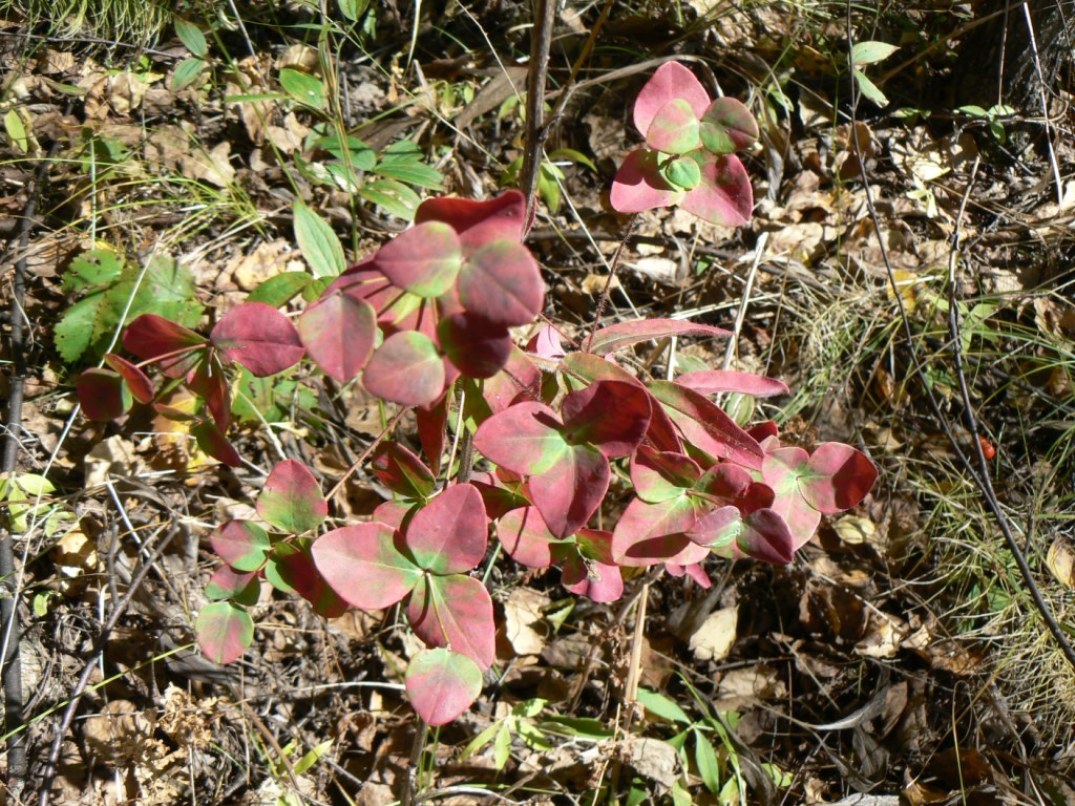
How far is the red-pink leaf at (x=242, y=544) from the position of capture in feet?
2.72

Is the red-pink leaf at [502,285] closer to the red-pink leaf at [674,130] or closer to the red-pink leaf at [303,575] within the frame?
the red-pink leaf at [674,130]

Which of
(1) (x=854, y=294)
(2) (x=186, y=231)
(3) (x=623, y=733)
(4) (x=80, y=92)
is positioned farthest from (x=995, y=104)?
(4) (x=80, y=92)

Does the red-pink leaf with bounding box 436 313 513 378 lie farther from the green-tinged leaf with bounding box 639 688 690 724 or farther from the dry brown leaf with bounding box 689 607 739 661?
the dry brown leaf with bounding box 689 607 739 661

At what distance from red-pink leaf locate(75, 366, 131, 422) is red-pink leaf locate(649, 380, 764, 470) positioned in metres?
0.49

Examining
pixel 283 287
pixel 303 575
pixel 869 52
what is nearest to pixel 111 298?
pixel 283 287

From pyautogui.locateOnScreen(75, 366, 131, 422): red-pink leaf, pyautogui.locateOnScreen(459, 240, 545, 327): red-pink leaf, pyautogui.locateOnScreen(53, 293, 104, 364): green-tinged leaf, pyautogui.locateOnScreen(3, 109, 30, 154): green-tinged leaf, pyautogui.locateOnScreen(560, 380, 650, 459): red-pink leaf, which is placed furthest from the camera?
pyautogui.locateOnScreen(3, 109, 30, 154): green-tinged leaf

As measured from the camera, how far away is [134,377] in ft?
2.38

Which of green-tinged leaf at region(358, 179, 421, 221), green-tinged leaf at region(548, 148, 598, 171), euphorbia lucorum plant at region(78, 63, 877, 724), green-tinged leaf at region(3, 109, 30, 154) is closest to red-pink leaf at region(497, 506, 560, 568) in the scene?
euphorbia lucorum plant at region(78, 63, 877, 724)

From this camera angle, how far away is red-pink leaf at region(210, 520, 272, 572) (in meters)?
0.83

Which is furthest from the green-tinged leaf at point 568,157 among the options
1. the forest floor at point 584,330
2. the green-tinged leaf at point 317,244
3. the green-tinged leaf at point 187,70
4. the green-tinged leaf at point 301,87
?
the green-tinged leaf at point 187,70

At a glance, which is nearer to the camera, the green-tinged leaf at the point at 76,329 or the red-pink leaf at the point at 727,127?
the red-pink leaf at the point at 727,127

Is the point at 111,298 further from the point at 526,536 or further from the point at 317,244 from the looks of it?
the point at 526,536

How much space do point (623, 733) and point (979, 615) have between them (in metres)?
0.75

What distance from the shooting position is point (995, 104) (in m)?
2.32
